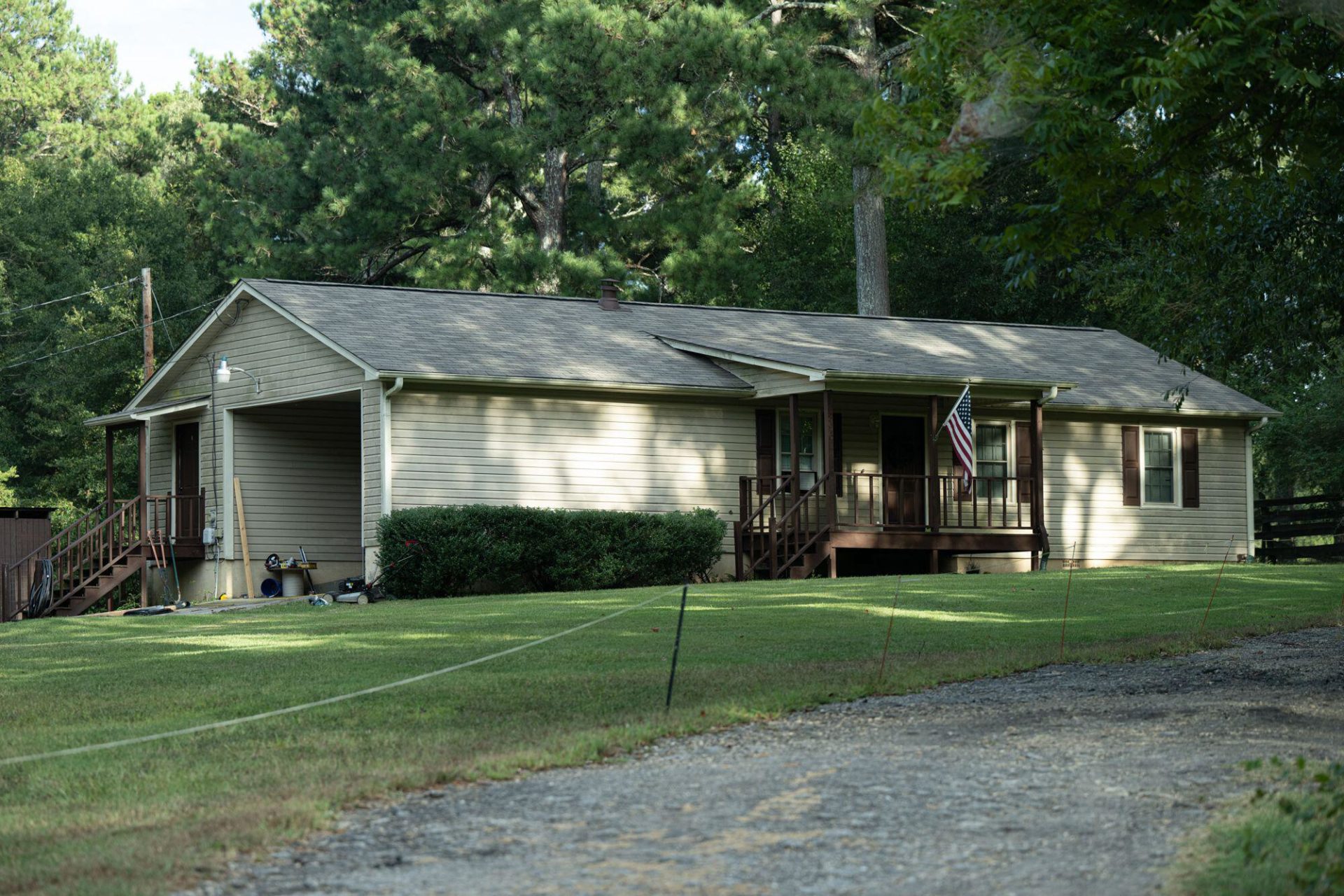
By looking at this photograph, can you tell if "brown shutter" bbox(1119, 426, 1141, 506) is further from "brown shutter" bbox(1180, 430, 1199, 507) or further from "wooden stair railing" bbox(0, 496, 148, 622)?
"wooden stair railing" bbox(0, 496, 148, 622)

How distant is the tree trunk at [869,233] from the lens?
35.9 metres

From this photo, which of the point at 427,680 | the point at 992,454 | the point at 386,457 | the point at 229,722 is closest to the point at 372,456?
the point at 386,457

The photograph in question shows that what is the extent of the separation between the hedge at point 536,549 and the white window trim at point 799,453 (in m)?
1.78

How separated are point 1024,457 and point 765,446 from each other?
4.42 metres

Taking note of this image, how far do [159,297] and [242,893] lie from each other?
3607 cm

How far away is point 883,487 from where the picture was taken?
23500 millimetres

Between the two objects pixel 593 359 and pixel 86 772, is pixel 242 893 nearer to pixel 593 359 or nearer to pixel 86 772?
pixel 86 772

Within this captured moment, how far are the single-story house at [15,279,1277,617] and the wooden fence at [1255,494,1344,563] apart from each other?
4.41m

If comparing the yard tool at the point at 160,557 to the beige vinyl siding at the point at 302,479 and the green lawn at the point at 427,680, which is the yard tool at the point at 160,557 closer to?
the beige vinyl siding at the point at 302,479

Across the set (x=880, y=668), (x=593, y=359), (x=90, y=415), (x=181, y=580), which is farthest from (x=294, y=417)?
(x=880, y=668)

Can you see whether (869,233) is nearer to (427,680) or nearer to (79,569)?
(79,569)

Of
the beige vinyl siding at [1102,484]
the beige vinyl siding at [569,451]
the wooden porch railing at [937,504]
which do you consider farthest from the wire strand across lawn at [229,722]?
the beige vinyl siding at [1102,484]

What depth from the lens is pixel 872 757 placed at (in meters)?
7.69

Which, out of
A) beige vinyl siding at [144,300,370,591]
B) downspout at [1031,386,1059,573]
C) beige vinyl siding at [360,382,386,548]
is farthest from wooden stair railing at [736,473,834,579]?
beige vinyl siding at [144,300,370,591]
